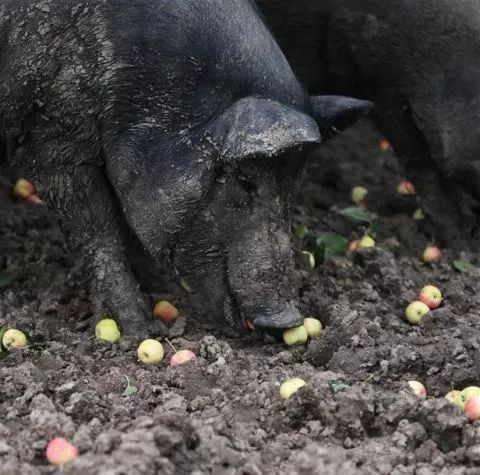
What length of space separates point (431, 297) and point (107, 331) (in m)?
1.59

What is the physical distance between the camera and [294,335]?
4191 millimetres

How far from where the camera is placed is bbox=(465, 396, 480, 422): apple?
11.7 ft

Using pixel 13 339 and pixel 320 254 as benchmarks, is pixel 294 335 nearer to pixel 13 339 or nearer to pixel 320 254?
pixel 320 254

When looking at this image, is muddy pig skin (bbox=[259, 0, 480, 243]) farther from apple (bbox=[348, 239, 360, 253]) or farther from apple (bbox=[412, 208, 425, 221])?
apple (bbox=[348, 239, 360, 253])

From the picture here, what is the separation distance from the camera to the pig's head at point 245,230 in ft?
12.9

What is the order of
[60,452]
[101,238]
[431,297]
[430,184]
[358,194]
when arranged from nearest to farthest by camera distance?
[60,452] → [101,238] → [431,297] → [430,184] → [358,194]

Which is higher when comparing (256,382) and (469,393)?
(256,382)

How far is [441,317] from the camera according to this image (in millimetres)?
4434

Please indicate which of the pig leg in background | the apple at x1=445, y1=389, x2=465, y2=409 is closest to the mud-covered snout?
the apple at x1=445, y1=389, x2=465, y2=409

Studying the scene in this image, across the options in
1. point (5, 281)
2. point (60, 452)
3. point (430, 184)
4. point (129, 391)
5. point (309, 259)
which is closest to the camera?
point (60, 452)

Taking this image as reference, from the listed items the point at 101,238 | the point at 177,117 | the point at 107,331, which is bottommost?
the point at 107,331

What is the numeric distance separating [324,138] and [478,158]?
111 cm

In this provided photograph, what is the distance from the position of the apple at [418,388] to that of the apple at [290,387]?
17.6 inches

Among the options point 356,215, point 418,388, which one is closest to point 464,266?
point 356,215
